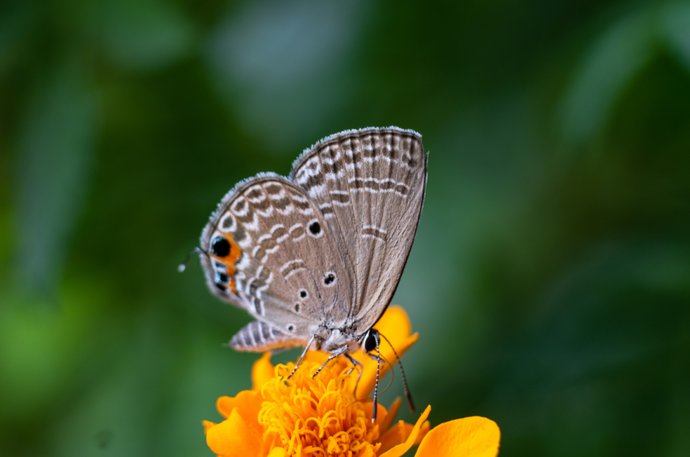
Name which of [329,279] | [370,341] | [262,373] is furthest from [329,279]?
[262,373]

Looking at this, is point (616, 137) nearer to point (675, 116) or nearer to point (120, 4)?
point (675, 116)

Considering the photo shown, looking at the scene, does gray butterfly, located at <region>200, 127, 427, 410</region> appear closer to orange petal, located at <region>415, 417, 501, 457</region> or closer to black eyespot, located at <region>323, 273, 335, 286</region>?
black eyespot, located at <region>323, 273, 335, 286</region>

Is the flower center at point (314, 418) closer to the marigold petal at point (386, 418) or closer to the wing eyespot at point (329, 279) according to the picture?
the marigold petal at point (386, 418)

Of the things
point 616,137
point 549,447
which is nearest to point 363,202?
point 549,447

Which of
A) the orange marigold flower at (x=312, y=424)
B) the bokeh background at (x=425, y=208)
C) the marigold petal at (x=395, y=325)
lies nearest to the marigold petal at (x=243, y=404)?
the orange marigold flower at (x=312, y=424)

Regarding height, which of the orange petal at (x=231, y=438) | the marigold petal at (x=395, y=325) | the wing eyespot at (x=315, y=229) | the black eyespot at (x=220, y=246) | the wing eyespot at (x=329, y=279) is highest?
the black eyespot at (x=220, y=246)

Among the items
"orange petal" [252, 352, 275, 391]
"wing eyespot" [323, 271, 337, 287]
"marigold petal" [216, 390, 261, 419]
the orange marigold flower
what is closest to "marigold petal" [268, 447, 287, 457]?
the orange marigold flower
